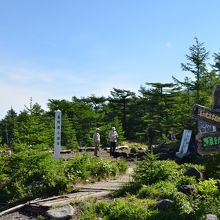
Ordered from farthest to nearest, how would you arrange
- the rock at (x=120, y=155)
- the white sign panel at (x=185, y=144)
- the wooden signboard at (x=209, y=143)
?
the rock at (x=120, y=155) → the white sign panel at (x=185, y=144) → the wooden signboard at (x=209, y=143)

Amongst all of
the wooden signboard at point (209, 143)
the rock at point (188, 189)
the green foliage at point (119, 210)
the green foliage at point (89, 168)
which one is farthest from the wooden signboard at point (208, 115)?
the green foliage at point (89, 168)

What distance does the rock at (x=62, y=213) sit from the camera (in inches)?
394

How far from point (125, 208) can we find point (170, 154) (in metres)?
12.2

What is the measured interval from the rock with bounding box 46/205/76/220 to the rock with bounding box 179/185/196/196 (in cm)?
257

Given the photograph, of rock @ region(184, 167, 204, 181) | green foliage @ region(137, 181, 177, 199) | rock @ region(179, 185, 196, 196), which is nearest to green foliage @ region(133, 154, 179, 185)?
rock @ region(184, 167, 204, 181)

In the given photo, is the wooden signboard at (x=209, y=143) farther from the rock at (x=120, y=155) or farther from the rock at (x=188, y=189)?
the rock at (x=120, y=155)

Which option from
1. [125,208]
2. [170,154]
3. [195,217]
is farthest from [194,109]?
[170,154]

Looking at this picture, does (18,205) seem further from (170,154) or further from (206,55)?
(206,55)

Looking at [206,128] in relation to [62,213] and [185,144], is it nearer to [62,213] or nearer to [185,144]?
[62,213]

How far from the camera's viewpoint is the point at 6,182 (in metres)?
13.6

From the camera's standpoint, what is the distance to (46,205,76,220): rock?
32.8 ft

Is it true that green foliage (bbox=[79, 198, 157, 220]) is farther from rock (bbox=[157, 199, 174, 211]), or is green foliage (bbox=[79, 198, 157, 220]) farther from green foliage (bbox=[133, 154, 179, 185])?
green foliage (bbox=[133, 154, 179, 185])

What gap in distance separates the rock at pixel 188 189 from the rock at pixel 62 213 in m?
2.57

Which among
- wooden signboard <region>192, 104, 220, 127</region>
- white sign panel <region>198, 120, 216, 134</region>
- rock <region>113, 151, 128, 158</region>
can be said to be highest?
wooden signboard <region>192, 104, 220, 127</region>
